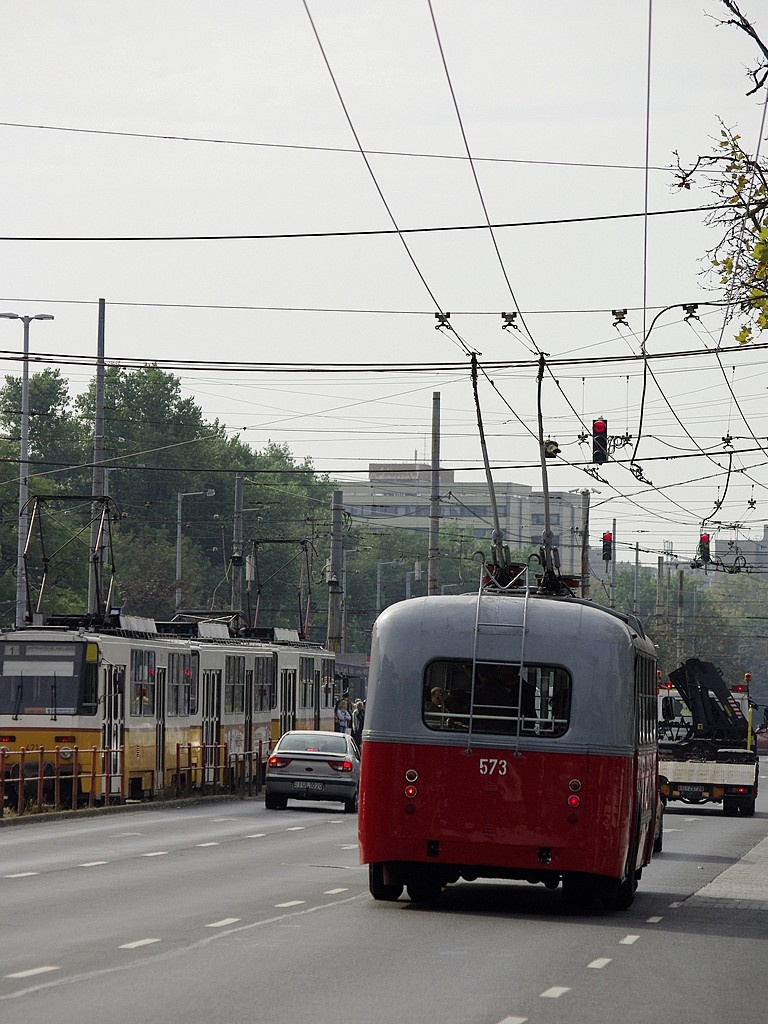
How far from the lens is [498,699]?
16.6 metres

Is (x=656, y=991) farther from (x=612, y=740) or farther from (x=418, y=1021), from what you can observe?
(x=612, y=740)

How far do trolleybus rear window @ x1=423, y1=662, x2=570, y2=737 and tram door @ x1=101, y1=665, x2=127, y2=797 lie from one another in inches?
634

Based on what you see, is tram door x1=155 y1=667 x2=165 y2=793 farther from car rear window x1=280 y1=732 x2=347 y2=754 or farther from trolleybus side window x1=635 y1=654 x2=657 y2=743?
trolleybus side window x1=635 y1=654 x2=657 y2=743

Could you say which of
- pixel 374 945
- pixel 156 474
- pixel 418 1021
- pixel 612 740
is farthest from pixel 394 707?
pixel 156 474

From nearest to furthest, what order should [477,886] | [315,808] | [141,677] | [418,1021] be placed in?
1. [418,1021]
2. [477,886]
3. [141,677]
4. [315,808]

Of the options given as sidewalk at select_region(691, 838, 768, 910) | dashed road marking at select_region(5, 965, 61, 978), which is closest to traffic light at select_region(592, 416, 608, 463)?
sidewalk at select_region(691, 838, 768, 910)

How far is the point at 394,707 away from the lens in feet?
54.9

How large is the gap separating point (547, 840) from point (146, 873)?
5528 millimetres

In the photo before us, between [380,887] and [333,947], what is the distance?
356cm

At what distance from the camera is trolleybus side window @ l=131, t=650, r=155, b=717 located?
33.8 m

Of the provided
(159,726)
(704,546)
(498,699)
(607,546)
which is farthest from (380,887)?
(607,546)

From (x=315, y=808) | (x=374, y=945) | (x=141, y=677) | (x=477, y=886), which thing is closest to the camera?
(x=374, y=945)

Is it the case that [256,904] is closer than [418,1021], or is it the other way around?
[418,1021]

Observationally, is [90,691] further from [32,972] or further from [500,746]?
[32,972]
